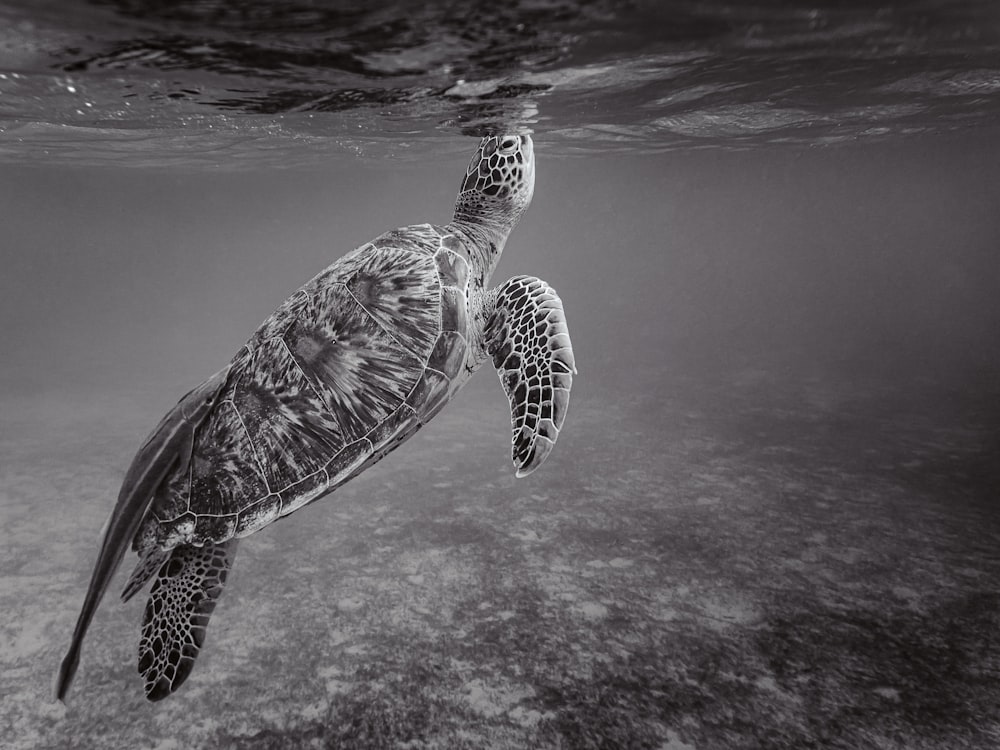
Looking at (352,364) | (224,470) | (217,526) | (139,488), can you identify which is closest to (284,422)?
(224,470)

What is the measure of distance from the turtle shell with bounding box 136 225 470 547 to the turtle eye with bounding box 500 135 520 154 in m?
1.69

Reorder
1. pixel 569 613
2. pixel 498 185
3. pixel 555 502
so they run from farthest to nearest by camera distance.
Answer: pixel 555 502
pixel 498 185
pixel 569 613

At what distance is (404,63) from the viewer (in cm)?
490

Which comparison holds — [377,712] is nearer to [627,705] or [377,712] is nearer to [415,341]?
[627,705]

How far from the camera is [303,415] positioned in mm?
3004

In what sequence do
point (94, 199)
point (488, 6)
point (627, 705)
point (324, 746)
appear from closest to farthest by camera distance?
point (324, 746), point (627, 705), point (488, 6), point (94, 199)

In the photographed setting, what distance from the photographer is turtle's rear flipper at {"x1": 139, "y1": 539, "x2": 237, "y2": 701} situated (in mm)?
2898

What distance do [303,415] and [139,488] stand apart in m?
0.84

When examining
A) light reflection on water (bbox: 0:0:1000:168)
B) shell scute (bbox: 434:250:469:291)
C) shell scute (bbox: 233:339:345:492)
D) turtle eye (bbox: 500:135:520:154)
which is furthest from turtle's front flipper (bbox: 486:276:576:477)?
light reflection on water (bbox: 0:0:1000:168)

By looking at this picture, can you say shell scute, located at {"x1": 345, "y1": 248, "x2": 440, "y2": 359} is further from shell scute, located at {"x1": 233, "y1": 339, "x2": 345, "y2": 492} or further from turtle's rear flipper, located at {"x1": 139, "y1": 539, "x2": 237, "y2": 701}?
turtle's rear flipper, located at {"x1": 139, "y1": 539, "x2": 237, "y2": 701}

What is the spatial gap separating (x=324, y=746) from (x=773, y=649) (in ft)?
9.77

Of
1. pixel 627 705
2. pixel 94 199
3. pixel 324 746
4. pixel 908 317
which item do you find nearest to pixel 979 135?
pixel 908 317

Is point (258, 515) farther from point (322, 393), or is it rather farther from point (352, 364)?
point (352, 364)

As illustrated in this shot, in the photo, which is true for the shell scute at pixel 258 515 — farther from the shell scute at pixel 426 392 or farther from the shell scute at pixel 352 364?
the shell scute at pixel 426 392
